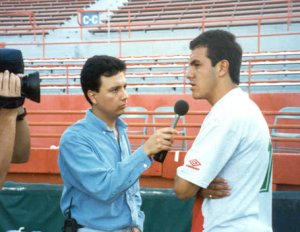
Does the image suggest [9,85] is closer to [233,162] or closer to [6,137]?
[6,137]

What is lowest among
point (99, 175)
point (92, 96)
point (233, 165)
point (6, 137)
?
point (99, 175)

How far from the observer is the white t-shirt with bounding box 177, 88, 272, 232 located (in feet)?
5.41

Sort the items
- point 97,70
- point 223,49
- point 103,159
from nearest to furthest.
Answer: point 223,49
point 103,159
point 97,70

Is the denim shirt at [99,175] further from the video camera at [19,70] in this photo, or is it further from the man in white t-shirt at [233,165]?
the video camera at [19,70]

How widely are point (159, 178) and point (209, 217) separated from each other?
11.5 ft

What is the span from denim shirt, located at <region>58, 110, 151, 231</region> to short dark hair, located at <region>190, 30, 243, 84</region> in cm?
53

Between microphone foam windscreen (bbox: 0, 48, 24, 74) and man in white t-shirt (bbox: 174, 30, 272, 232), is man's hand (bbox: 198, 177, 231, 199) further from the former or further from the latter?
microphone foam windscreen (bbox: 0, 48, 24, 74)

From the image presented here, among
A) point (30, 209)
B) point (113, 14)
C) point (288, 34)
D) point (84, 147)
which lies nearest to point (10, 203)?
point (30, 209)

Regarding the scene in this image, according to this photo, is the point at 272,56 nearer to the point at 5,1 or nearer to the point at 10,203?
the point at 10,203

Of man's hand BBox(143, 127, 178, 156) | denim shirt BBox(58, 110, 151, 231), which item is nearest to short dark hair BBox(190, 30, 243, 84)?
man's hand BBox(143, 127, 178, 156)

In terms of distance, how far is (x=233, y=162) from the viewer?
1692 mm

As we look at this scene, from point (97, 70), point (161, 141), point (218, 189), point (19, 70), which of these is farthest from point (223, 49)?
point (19, 70)

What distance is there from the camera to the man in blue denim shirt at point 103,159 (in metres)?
1.91

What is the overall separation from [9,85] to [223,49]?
885mm
